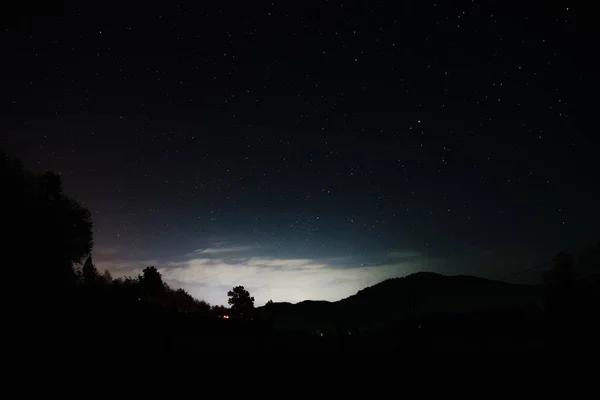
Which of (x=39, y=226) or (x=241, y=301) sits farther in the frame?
(x=241, y=301)

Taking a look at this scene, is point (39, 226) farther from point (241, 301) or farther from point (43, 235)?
point (241, 301)

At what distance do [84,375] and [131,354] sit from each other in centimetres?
282

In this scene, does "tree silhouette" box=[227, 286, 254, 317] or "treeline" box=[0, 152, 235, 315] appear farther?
"tree silhouette" box=[227, 286, 254, 317]

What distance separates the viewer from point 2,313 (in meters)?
13.8

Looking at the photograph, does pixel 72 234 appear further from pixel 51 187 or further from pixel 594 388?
pixel 594 388

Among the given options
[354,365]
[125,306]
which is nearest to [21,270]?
[125,306]

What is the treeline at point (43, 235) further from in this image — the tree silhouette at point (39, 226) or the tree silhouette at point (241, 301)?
the tree silhouette at point (241, 301)

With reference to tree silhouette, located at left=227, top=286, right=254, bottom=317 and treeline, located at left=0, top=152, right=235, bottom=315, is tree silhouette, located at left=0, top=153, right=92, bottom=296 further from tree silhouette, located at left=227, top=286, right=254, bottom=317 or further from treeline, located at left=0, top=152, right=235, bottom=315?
tree silhouette, located at left=227, top=286, right=254, bottom=317

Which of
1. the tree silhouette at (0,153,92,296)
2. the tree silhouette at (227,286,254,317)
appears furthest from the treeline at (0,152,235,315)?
the tree silhouette at (227,286,254,317)

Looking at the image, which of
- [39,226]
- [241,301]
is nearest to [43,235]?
[39,226]

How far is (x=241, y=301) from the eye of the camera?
102 metres

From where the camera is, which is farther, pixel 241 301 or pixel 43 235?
pixel 241 301

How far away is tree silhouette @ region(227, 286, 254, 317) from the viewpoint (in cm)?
10032

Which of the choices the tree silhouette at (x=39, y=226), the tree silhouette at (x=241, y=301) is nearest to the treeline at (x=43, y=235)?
the tree silhouette at (x=39, y=226)
